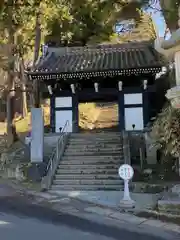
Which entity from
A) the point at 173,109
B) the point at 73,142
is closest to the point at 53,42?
the point at 73,142

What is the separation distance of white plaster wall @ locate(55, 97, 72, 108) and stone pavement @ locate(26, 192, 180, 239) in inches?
320

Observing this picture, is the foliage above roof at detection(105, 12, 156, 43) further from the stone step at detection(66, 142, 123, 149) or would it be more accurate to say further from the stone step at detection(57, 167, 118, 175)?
the stone step at detection(57, 167, 118, 175)

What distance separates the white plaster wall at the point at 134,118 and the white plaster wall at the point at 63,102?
3.19 metres

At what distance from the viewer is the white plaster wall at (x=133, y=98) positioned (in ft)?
62.8

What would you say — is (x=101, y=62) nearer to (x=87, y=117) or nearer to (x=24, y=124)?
(x=87, y=117)

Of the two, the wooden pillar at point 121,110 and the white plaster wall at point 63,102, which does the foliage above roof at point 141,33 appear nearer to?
the wooden pillar at point 121,110

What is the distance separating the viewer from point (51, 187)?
13.1 meters

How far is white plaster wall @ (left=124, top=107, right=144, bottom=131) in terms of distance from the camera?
19.0 m

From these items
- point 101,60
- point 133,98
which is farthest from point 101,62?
point 133,98

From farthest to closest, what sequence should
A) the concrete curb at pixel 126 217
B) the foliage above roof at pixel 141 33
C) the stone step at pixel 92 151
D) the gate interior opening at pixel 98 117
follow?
the gate interior opening at pixel 98 117 → the foliage above roof at pixel 141 33 → the stone step at pixel 92 151 → the concrete curb at pixel 126 217

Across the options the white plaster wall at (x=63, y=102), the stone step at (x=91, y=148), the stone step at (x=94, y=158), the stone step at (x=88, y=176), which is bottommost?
the stone step at (x=88, y=176)

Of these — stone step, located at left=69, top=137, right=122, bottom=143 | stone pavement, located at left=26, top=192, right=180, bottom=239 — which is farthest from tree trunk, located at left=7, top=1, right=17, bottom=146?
stone pavement, located at left=26, top=192, right=180, bottom=239

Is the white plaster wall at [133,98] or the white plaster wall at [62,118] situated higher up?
the white plaster wall at [133,98]

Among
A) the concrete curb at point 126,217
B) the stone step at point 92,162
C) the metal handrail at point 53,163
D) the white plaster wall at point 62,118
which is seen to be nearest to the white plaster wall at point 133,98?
the white plaster wall at point 62,118
